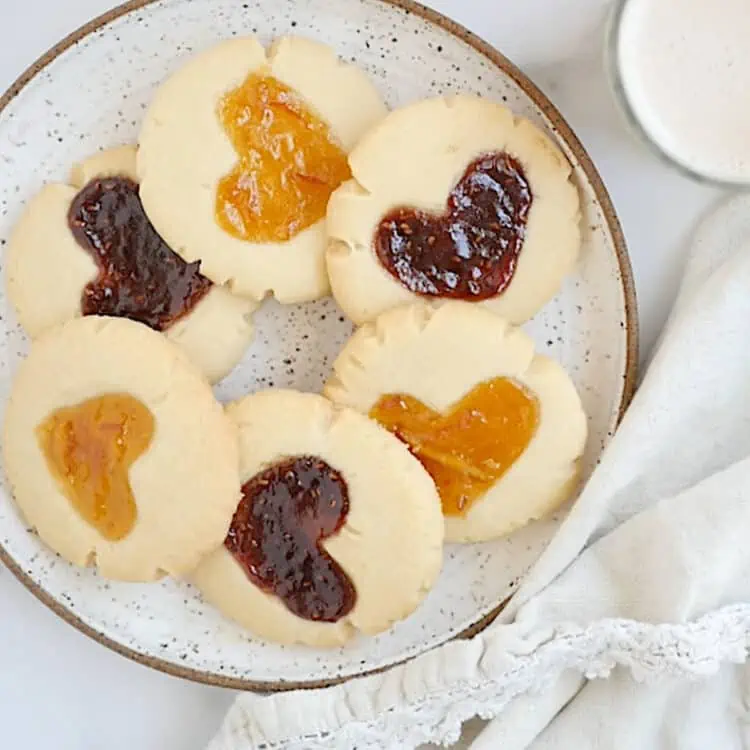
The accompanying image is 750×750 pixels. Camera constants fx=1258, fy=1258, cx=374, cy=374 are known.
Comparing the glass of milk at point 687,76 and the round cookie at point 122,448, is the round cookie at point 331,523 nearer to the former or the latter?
the round cookie at point 122,448

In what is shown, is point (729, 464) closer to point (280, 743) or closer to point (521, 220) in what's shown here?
point (521, 220)

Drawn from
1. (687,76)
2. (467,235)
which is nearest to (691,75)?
(687,76)

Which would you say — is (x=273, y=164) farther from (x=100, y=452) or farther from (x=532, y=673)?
(x=532, y=673)

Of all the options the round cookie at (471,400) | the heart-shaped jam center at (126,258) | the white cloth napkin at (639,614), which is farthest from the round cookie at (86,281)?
the white cloth napkin at (639,614)

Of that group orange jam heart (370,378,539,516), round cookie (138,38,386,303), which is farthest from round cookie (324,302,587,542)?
round cookie (138,38,386,303)

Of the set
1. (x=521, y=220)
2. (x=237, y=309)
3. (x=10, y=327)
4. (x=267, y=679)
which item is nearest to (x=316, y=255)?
(x=237, y=309)

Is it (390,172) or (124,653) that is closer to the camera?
(390,172)
